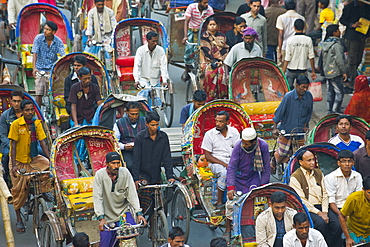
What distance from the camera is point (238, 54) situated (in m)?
13.5

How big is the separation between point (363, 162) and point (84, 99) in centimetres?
407

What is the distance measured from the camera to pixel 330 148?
35.1ft

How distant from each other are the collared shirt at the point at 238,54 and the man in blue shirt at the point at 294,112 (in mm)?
1686

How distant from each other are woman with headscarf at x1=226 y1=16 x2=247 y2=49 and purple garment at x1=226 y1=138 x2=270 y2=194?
4315mm

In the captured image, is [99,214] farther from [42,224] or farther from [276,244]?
[276,244]

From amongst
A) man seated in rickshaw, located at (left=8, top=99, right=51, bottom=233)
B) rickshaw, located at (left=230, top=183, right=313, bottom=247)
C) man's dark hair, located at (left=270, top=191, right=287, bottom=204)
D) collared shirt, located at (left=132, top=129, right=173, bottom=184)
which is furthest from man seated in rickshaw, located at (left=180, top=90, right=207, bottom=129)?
man's dark hair, located at (left=270, top=191, right=287, bottom=204)

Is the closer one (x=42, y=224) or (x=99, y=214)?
(x=99, y=214)

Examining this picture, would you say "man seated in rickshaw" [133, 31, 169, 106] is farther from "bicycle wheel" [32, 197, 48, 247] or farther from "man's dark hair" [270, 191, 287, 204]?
"man's dark hair" [270, 191, 287, 204]

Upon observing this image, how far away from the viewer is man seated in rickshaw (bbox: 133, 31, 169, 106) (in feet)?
43.1

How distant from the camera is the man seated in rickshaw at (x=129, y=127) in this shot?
11.0m

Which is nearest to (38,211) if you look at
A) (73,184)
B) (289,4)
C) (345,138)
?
(73,184)

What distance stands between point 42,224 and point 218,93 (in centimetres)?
484

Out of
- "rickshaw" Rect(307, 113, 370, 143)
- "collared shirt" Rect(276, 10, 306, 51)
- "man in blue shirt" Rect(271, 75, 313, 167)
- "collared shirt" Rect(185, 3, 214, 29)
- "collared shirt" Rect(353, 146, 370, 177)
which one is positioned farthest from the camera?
"collared shirt" Rect(185, 3, 214, 29)

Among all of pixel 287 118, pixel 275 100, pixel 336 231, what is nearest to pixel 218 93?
pixel 275 100
